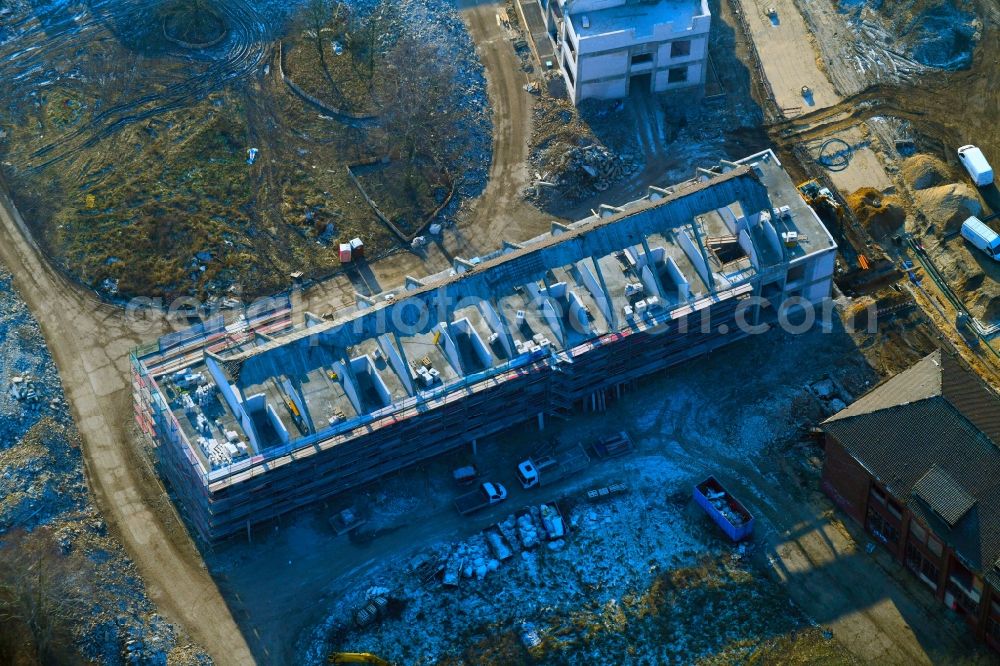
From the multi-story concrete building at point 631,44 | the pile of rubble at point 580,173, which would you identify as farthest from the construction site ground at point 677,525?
the multi-story concrete building at point 631,44

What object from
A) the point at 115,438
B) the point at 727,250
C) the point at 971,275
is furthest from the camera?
the point at 971,275

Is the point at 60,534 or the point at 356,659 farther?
the point at 60,534

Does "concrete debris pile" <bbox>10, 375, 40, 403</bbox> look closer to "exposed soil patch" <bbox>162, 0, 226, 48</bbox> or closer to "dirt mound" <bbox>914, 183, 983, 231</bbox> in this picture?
"exposed soil patch" <bbox>162, 0, 226, 48</bbox>

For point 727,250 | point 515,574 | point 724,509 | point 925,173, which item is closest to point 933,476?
point 724,509

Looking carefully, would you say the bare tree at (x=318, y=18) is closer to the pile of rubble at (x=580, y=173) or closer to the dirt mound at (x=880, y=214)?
the pile of rubble at (x=580, y=173)

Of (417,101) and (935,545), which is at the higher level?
(417,101)

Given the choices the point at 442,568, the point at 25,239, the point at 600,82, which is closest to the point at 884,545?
the point at 442,568

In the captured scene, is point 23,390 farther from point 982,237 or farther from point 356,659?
point 982,237

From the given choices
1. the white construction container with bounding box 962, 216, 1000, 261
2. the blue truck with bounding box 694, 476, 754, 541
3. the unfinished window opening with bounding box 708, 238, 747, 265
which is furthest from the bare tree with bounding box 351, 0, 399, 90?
the white construction container with bounding box 962, 216, 1000, 261
